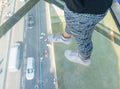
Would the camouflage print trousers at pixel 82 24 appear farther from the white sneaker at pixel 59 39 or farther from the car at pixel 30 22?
Result: the car at pixel 30 22

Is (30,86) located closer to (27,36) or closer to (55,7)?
(27,36)

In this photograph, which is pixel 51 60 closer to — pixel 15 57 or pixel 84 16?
pixel 15 57

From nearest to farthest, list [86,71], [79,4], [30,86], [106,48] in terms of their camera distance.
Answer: [79,4], [30,86], [86,71], [106,48]

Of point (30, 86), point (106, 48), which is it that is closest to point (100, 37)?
point (106, 48)

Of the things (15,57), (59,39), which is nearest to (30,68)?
(15,57)

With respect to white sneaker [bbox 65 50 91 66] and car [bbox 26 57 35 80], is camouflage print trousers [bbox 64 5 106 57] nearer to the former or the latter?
white sneaker [bbox 65 50 91 66]
